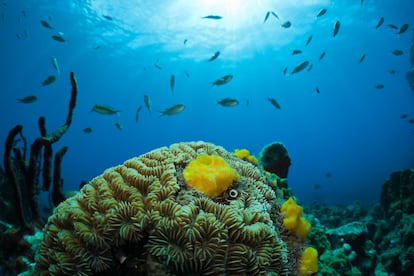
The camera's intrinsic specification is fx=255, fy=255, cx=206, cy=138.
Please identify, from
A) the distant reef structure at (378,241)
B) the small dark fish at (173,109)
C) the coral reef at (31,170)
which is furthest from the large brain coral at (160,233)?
the small dark fish at (173,109)

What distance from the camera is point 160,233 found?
1.99m

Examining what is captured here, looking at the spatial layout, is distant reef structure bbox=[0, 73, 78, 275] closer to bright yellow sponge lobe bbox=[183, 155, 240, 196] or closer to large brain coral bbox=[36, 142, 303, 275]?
large brain coral bbox=[36, 142, 303, 275]

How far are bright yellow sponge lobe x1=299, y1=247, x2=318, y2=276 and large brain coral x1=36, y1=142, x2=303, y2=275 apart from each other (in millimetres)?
74

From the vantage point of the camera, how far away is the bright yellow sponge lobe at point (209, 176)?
93.8 inches

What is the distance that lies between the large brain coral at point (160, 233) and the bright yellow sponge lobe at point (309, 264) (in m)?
0.07

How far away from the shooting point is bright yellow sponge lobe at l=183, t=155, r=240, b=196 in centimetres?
238

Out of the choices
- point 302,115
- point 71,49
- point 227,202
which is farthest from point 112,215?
point 302,115

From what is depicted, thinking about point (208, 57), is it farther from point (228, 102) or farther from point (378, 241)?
point (378, 241)

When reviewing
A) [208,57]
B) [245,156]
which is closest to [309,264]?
[245,156]

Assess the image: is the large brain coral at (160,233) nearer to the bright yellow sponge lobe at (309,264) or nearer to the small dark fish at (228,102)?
the bright yellow sponge lobe at (309,264)

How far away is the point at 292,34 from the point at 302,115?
6451 centimetres

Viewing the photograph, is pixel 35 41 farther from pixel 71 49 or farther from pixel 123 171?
pixel 123 171

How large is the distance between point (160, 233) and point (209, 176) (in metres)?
0.67

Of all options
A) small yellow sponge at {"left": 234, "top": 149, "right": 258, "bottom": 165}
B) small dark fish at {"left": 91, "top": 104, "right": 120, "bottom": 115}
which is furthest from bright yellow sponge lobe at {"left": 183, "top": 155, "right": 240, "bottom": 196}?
small dark fish at {"left": 91, "top": 104, "right": 120, "bottom": 115}
